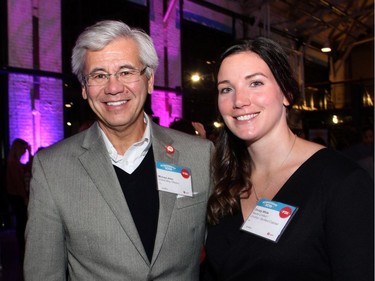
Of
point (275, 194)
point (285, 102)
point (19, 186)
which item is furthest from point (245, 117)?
point (19, 186)

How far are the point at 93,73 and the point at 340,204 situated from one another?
1.19 m

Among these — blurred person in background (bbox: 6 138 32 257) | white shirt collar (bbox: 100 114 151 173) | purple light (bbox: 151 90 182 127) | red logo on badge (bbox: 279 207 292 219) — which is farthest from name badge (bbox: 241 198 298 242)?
purple light (bbox: 151 90 182 127)

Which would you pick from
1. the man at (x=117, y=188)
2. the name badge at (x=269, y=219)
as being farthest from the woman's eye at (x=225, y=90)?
the name badge at (x=269, y=219)

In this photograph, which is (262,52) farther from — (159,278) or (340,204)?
(159,278)

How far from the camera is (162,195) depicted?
1845 mm

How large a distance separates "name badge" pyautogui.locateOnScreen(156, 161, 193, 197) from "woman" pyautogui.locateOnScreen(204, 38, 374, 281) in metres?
0.13

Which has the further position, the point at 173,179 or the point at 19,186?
the point at 19,186

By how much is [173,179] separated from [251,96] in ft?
1.70

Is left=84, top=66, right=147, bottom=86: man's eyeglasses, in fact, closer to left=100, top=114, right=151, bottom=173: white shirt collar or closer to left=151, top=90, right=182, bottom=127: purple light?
left=100, top=114, right=151, bottom=173: white shirt collar

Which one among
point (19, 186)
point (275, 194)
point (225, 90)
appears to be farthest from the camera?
point (19, 186)

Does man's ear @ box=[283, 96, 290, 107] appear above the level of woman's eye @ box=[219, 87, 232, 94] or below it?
below

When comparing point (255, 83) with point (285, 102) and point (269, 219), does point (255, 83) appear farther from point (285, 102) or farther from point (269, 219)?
point (269, 219)

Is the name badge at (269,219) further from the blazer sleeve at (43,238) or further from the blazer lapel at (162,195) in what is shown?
the blazer sleeve at (43,238)

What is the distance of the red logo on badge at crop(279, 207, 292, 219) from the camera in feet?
5.17
